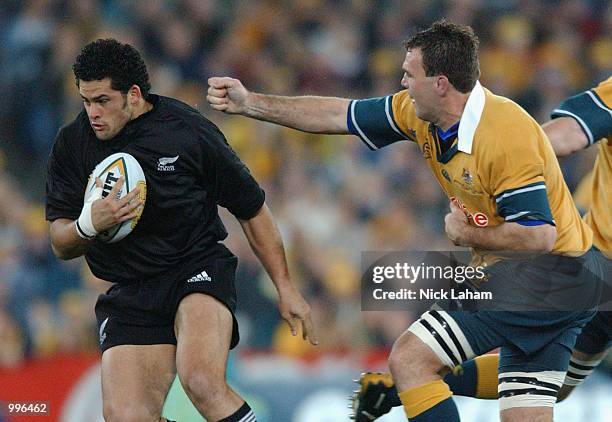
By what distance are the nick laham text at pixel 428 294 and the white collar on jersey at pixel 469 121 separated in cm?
67

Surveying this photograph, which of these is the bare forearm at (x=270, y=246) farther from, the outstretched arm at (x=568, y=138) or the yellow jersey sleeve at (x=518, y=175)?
the outstretched arm at (x=568, y=138)

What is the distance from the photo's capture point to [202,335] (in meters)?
4.47

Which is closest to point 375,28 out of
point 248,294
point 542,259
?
point 248,294

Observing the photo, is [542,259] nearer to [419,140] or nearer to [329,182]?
[419,140]

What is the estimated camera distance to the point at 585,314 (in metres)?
4.73

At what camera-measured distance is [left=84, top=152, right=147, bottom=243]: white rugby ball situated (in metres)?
4.48

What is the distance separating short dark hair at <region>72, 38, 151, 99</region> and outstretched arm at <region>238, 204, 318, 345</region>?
823mm

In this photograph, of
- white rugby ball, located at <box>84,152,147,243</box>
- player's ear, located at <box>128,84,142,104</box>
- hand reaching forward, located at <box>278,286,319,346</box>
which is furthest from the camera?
hand reaching forward, located at <box>278,286,319,346</box>

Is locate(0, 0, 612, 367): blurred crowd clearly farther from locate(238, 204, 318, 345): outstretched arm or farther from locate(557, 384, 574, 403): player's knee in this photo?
locate(238, 204, 318, 345): outstretched arm

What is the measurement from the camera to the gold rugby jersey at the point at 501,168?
14.0ft

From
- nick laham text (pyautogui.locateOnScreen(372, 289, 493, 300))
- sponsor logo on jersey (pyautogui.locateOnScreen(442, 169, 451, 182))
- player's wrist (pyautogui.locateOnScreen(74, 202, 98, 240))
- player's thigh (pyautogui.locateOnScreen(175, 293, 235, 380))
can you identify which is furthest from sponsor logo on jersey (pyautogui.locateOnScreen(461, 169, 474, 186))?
player's wrist (pyautogui.locateOnScreen(74, 202, 98, 240))

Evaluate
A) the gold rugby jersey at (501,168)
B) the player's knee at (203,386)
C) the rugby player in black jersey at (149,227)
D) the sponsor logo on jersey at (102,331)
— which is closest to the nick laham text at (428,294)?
the gold rugby jersey at (501,168)

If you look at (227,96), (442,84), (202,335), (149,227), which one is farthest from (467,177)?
(149,227)

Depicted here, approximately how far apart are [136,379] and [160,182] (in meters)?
0.85
